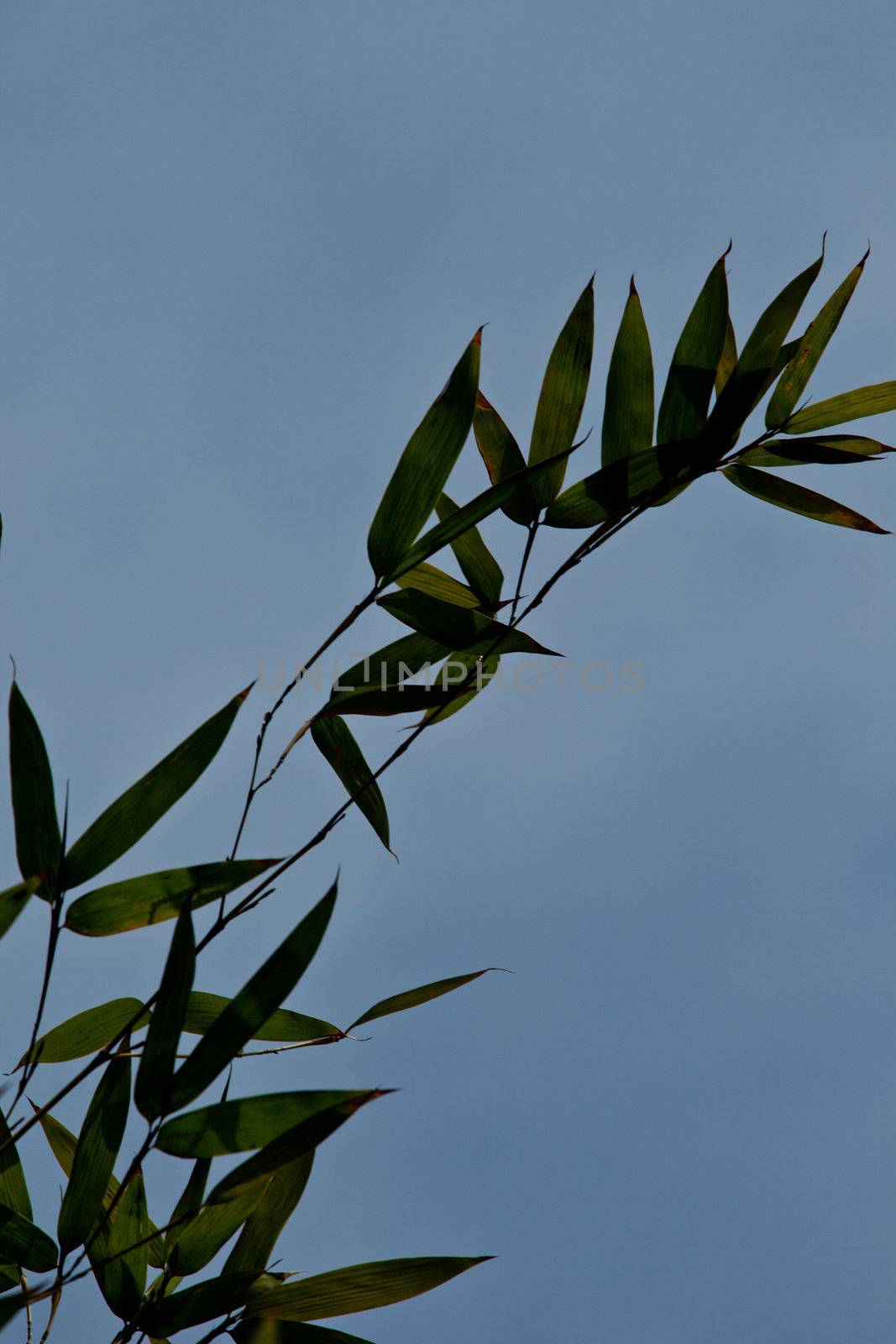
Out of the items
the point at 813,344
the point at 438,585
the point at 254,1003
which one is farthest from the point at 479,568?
the point at 254,1003

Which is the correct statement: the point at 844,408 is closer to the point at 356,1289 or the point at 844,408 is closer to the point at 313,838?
the point at 313,838

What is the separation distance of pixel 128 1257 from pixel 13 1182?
0.11 meters

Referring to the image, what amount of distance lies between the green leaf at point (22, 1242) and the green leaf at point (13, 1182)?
0.01m

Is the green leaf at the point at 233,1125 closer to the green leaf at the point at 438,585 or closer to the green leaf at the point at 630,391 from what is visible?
the green leaf at the point at 438,585

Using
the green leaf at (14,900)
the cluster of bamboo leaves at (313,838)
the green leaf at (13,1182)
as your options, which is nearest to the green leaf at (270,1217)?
the cluster of bamboo leaves at (313,838)

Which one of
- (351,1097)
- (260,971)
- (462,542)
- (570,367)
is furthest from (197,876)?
(570,367)

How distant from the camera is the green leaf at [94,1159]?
0.75 m

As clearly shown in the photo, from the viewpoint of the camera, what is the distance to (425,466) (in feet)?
2.90

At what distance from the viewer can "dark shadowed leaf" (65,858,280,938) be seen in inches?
29.0

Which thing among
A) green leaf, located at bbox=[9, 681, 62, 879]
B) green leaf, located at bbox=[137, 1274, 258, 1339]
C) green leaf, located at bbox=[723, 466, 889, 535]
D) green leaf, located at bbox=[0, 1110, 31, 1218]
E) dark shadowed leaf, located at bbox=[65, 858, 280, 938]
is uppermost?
green leaf, located at bbox=[723, 466, 889, 535]

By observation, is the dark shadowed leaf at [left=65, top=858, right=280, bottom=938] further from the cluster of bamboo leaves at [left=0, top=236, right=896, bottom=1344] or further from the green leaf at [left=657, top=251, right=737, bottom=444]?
the green leaf at [left=657, top=251, right=737, bottom=444]

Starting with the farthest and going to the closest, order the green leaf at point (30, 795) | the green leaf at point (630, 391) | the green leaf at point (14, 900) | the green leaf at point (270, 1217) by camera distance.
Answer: the green leaf at point (630, 391) < the green leaf at point (270, 1217) < the green leaf at point (30, 795) < the green leaf at point (14, 900)

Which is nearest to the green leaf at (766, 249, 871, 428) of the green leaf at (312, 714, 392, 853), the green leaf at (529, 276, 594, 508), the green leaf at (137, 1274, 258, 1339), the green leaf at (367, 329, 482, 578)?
the green leaf at (529, 276, 594, 508)

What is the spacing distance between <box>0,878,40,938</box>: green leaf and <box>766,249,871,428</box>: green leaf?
2.68 ft
